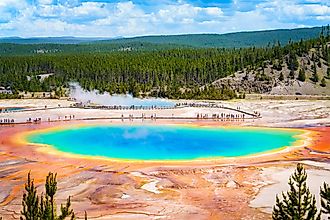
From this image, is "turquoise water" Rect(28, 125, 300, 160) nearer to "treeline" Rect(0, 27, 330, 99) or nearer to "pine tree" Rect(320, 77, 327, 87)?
"treeline" Rect(0, 27, 330, 99)

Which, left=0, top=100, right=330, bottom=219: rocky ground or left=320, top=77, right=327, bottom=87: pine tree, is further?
left=320, top=77, right=327, bottom=87: pine tree

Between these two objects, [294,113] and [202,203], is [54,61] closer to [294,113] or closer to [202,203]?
[294,113]

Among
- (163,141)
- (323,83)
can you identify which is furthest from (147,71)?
(163,141)

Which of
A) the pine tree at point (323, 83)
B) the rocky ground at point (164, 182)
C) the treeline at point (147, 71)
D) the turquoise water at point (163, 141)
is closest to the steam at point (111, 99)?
the treeline at point (147, 71)

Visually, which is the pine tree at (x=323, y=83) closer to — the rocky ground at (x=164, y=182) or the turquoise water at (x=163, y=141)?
the turquoise water at (x=163, y=141)

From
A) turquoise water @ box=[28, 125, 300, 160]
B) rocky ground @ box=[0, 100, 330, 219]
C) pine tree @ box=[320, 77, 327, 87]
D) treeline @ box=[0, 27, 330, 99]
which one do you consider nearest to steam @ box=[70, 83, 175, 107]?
treeline @ box=[0, 27, 330, 99]

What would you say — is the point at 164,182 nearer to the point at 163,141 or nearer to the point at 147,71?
the point at 163,141
